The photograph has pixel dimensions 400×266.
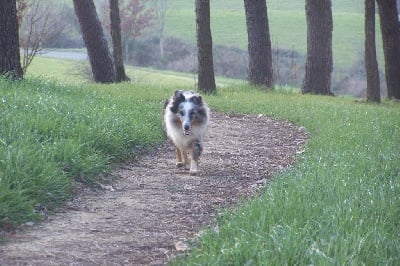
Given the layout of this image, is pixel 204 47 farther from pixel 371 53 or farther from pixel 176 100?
pixel 176 100

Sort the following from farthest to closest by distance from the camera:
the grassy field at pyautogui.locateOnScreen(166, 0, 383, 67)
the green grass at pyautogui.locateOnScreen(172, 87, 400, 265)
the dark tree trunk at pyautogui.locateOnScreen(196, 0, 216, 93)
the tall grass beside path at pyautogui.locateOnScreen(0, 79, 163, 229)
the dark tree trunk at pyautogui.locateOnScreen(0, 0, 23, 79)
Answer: the grassy field at pyautogui.locateOnScreen(166, 0, 383, 67)
the dark tree trunk at pyautogui.locateOnScreen(196, 0, 216, 93)
the dark tree trunk at pyautogui.locateOnScreen(0, 0, 23, 79)
the tall grass beside path at pyautogui.locateOnScreen(0, 79, 163, 229)
the green grass at pyautogui.locateOnScreen(172, 87, 400, 265)

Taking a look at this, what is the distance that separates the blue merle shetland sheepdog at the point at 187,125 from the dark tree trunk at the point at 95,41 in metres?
11.6

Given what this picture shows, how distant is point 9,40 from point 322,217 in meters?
8.64

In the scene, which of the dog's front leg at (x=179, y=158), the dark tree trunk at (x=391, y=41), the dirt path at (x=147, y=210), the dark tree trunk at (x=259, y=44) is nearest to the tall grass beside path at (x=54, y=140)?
the dirt path at (x=147, y=210)

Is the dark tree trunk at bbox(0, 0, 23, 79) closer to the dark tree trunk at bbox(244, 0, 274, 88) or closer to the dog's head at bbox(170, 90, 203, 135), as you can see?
the dog's head at bbox(170, 90, 203, 135)

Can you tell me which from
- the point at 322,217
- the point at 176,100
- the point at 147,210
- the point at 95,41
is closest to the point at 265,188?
the point at 147,210

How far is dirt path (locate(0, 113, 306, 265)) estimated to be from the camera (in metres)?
5.84

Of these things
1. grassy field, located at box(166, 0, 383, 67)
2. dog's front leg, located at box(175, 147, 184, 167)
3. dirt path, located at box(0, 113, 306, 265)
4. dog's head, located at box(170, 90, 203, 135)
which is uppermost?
Answer: grassy field, located at box(166, 0, 383, 67)

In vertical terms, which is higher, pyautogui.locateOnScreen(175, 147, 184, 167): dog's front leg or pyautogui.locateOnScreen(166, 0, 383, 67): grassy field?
pyautogui.locateOnScreen(166, 0, 383, 67): grassy field

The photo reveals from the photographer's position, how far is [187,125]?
378 inches

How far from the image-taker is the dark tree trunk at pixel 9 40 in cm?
1281

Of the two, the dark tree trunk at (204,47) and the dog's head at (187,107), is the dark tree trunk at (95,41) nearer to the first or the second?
the dark tree trunk at (204,47)

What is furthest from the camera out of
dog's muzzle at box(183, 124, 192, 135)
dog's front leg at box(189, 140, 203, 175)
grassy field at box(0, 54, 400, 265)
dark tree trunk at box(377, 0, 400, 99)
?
dark tree trunk at box(377, 0, 400, 99)

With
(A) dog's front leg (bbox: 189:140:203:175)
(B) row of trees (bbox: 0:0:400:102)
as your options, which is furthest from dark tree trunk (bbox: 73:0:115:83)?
(A) dog's front leg (bbox: 189:140:203:175)
